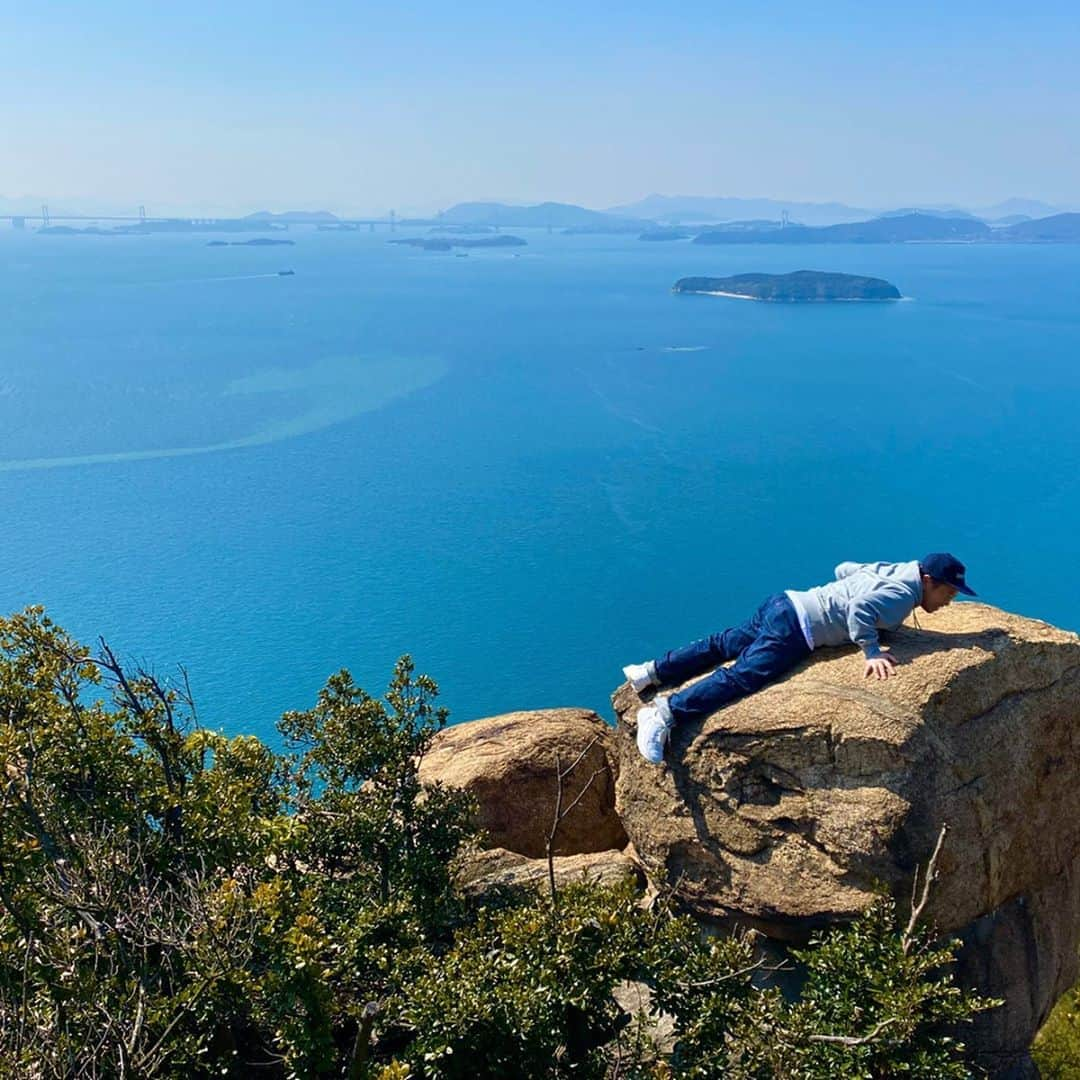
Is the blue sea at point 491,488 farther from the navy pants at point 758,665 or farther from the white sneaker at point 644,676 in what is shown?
the navy pants at point 758,665

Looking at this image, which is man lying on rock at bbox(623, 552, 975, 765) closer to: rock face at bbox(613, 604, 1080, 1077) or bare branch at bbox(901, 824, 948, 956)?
rock face at bbox(613, 604, 1080, 1077)

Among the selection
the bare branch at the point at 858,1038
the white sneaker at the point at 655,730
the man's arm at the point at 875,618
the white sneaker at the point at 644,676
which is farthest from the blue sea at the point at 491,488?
the bare branch at the point at 858,1038

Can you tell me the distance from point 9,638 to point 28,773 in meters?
1.98

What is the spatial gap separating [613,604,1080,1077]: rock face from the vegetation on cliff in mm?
642

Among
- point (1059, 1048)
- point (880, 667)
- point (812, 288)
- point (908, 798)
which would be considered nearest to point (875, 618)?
point (880, 667)

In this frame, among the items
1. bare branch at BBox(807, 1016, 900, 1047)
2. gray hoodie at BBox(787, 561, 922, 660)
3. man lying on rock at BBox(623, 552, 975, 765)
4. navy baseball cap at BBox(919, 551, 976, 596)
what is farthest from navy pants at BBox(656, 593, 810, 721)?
bare branch at BBox(807, 1016, 900, 1047)

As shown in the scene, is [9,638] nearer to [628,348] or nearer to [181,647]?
[181,647]

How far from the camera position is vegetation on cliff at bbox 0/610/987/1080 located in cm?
708

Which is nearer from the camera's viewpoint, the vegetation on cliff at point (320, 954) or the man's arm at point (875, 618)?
the vegetation on cliff at point (320, 954)

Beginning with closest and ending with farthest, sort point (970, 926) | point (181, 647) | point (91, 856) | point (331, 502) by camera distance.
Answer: point (91, 856) < point (970, 926) < point (181, 647) < point (331, 502)

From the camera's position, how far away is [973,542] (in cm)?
5444

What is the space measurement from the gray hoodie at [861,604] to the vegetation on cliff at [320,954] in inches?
92.8

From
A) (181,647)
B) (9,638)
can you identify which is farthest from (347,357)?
(9,638)

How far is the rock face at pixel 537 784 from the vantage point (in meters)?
12.2
